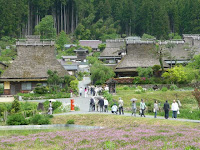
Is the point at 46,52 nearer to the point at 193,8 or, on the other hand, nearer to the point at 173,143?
the point at 173,143

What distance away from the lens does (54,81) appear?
51156mm

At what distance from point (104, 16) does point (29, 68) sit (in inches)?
2477

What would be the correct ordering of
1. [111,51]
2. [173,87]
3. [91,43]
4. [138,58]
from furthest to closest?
[91,43] < [111,51] < [138,58] < [173,87]

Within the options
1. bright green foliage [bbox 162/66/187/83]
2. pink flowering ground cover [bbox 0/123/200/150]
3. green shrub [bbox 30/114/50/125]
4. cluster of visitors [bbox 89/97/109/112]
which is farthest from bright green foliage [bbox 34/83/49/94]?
pink flowering ground cover [bbox 0/123/200/150]

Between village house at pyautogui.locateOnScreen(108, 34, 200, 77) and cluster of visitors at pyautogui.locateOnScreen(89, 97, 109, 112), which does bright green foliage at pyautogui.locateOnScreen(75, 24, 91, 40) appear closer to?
village house at pyautogui.locateOnScreen(108, 34, 200, 77)

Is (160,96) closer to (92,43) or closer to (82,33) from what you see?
(92,43)

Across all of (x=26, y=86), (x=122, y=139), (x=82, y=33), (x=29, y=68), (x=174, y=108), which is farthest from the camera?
(x=82, y=33)

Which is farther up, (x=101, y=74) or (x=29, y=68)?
(x=29, y=68)

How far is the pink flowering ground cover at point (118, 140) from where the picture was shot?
69.8 feet

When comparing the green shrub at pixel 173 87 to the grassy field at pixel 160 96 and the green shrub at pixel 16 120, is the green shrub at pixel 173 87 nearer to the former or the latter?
the grassy field at pixel 160 96

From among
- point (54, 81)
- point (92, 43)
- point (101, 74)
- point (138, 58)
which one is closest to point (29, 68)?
point (54, 81)

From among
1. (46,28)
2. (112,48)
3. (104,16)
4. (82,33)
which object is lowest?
(112,48)

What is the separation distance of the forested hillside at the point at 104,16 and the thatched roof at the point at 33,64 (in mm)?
40560

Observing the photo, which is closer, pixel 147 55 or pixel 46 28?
pixel 147 55
